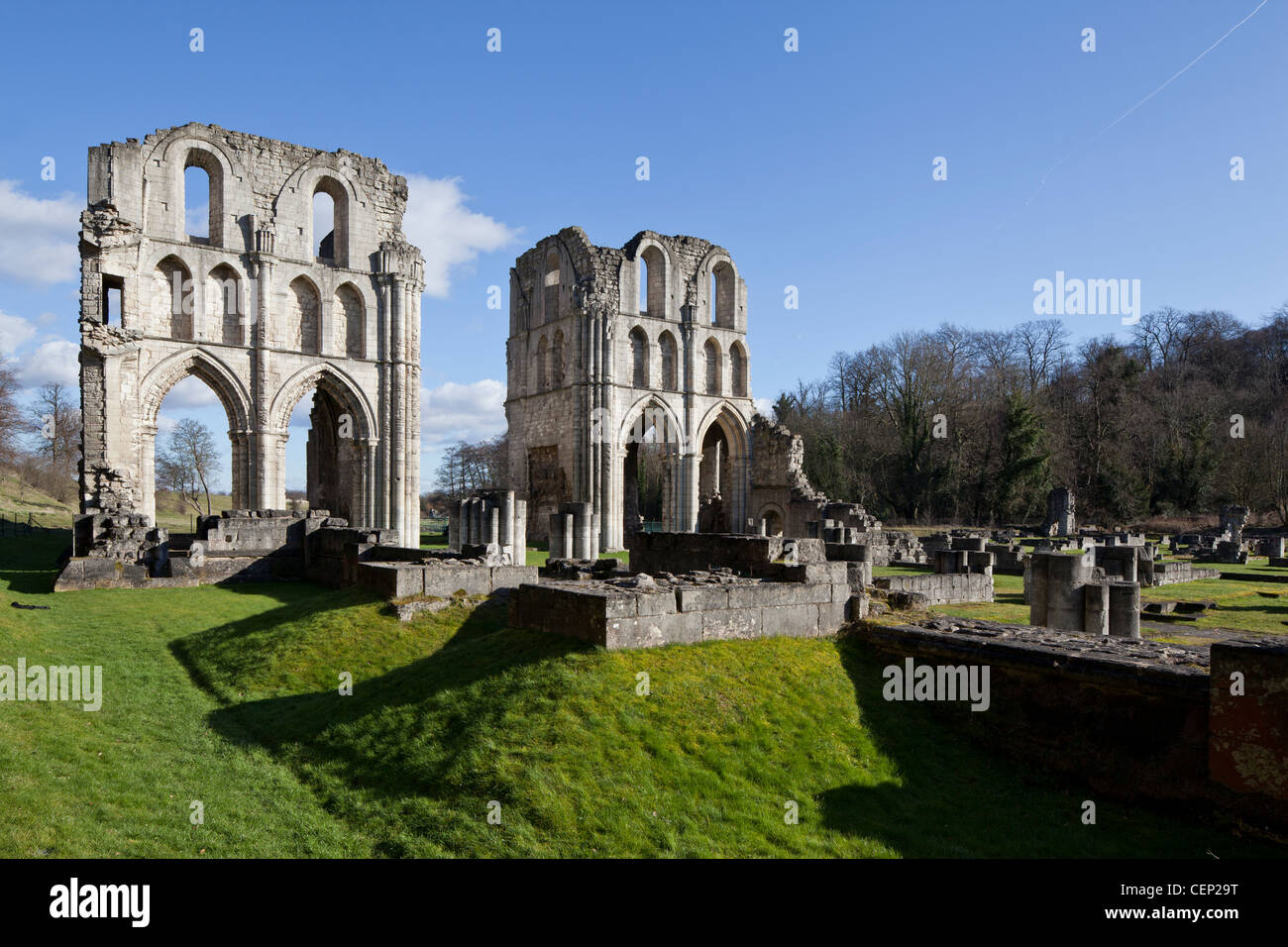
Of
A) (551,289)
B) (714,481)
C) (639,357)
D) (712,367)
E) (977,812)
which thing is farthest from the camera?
(714,481)

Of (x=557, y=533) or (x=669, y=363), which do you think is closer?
(x=557, y=533)

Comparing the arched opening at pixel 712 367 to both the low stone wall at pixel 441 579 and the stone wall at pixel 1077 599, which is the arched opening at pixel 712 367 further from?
the stone wall at pixel 1077 599

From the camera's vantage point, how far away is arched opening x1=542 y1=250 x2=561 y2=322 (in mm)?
37156

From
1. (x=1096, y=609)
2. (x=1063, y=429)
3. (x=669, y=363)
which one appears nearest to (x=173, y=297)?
(x=669, y=363)

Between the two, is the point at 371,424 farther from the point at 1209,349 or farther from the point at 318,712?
the point at 1209,349

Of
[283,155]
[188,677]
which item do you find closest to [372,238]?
[283,155]

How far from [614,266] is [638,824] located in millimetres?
31379

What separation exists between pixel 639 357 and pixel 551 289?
5269mm

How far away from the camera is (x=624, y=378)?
115 feet

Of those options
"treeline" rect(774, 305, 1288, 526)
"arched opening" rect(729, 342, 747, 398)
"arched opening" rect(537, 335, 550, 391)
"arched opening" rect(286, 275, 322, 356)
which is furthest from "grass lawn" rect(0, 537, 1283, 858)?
"treeline" rect(774, 305, 1288, 526)

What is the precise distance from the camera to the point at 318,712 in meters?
8.81

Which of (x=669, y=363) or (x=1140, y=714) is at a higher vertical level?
(x=669, y=363)

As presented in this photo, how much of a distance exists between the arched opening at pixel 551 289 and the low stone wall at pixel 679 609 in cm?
2888

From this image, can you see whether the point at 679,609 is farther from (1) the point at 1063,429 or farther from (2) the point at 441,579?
(1) the point at 1063,429
